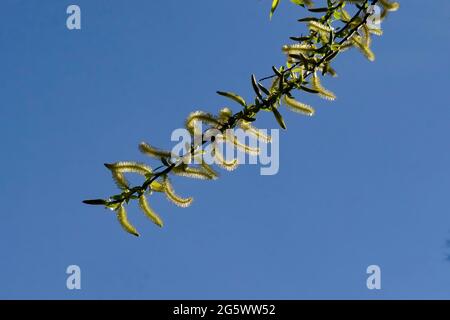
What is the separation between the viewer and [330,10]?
9.44 ft

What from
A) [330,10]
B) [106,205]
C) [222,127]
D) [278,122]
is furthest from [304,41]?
[106,205]

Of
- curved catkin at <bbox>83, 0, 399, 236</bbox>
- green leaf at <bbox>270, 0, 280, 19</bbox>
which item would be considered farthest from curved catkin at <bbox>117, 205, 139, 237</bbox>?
green leaf at <bbox>270, 0, 280, 19</bbox>

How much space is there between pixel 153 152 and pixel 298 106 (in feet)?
2.40

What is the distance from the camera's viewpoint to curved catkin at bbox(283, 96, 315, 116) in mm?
2623

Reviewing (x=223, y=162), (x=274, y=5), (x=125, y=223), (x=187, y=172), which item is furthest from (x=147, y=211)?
(x=274, y=5)

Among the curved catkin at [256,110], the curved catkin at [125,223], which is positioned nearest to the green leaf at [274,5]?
the curved catkin at [256,110]

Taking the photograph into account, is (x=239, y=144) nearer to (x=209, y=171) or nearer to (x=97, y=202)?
(x=209, y=171)

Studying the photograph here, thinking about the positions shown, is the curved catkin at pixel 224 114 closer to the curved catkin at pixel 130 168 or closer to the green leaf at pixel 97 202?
the curved catkin at pixel 130 168

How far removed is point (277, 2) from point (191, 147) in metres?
0.99

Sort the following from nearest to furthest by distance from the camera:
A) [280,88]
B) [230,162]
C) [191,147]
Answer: [191,147] < [230,162] < [280,88]

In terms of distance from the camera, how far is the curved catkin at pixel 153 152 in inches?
87.4

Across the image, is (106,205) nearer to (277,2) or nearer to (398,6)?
(277,2)

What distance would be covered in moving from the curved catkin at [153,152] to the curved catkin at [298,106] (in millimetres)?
667

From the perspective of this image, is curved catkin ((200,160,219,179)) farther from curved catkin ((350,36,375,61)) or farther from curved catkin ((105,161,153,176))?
curved catkin ((350,36,375,61))
